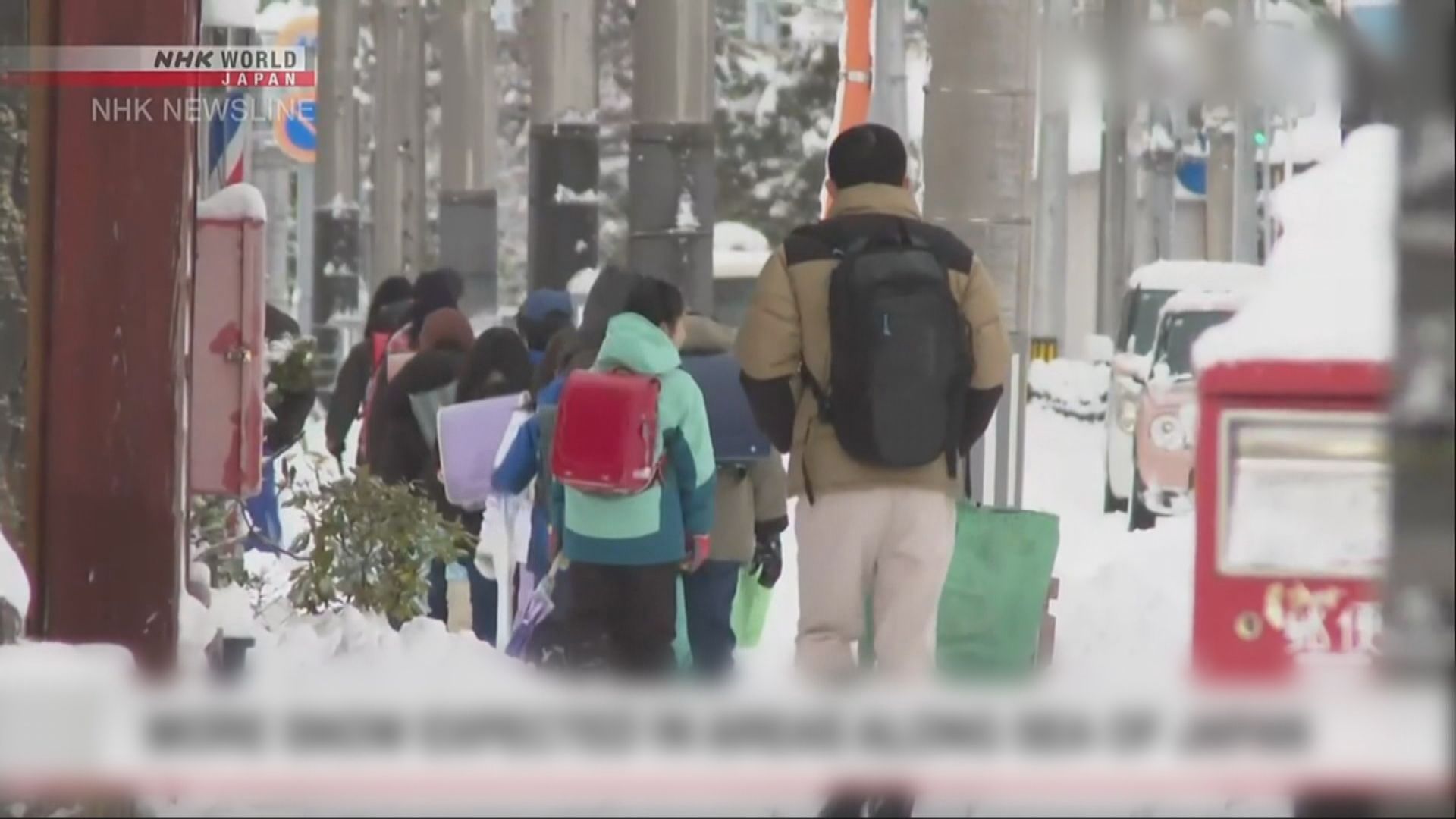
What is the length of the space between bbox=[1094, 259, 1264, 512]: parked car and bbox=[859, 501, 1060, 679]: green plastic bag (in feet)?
37.0

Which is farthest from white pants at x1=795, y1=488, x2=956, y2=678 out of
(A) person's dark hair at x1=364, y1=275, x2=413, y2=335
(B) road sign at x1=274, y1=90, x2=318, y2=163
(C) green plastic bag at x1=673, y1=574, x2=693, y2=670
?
(B) road sign at x1=274, y1=90, x2=318, y2=163

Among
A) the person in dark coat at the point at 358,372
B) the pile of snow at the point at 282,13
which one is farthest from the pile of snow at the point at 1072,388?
the person in dark coat at the point at 358,372

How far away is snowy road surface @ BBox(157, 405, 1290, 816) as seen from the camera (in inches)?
308

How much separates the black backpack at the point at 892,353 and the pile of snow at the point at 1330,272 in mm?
862

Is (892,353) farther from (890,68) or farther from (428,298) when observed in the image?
(890,68)

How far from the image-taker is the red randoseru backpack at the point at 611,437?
9.63m

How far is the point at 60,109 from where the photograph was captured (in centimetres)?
848

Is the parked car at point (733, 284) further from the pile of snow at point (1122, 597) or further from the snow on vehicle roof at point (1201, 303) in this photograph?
the snow on vehicle roof at point (1201, 303)

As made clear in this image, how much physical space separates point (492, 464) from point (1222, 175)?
25.8m

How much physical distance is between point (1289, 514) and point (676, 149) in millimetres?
10979

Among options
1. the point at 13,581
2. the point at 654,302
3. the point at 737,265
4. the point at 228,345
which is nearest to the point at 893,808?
the point at 13,581

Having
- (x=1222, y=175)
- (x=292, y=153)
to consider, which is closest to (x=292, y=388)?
(x=292, y=153)

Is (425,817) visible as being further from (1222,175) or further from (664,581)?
(1222,175)

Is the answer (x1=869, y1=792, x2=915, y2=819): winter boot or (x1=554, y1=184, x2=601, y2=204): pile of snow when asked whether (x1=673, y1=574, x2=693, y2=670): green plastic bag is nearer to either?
(x1=869, y1=792, x2=915, y2=819): winter boot
